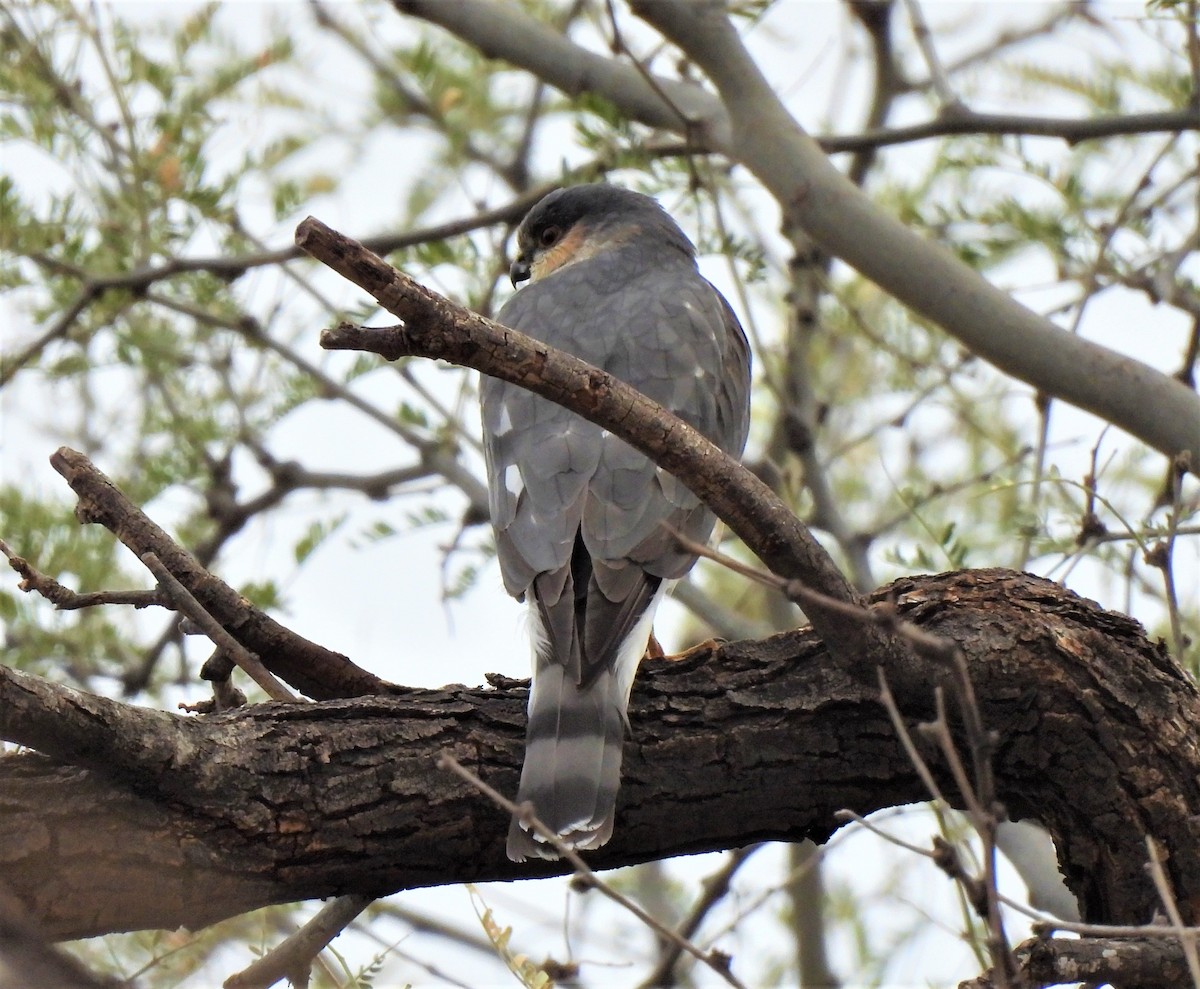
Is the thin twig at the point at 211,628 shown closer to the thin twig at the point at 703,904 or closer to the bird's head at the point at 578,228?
the thin twig at the point at 703,904

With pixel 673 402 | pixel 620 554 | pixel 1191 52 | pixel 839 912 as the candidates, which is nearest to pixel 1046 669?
pixel 620 554

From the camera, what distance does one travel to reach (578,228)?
577cm

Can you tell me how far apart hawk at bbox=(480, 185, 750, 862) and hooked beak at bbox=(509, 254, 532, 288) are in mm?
335

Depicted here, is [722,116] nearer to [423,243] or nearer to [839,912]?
[423,243]

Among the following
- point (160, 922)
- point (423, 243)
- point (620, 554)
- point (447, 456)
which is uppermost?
point (423, 243)

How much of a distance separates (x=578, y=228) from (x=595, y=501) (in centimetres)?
235

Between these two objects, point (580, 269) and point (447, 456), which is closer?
point (580, 269)

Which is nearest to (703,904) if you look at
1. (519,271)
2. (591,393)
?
(519,271)

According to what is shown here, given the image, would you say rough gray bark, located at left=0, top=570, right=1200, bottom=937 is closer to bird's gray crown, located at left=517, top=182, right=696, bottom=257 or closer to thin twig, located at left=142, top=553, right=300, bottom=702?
thin twig, located at left=142, top=553, right=300, bottom=702

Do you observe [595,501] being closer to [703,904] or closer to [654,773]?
[654,773]

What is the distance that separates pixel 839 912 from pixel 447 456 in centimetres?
303

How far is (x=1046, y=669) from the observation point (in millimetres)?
3234

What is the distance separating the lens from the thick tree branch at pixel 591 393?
2.32 meters

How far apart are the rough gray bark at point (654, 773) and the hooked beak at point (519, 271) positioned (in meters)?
2.71
